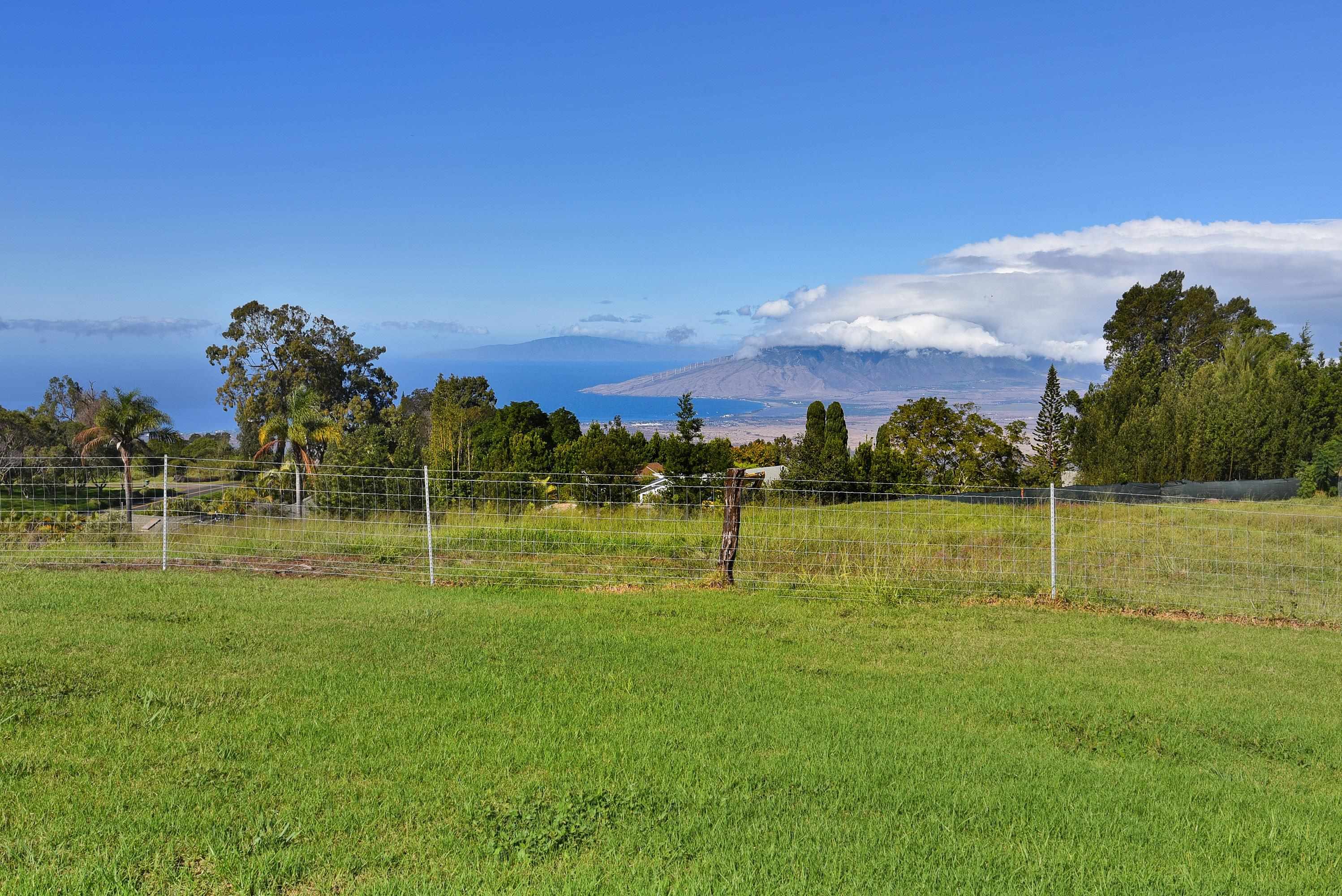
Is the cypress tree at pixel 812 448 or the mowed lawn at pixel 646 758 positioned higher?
the cypress tree at pixel 812 448

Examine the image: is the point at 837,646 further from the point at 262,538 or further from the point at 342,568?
the point at 262,538

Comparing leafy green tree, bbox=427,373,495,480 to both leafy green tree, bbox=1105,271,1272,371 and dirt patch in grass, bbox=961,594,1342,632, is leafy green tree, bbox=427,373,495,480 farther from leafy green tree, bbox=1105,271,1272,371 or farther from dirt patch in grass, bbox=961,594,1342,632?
leafy green tree, bbox=1105,271,1272,371

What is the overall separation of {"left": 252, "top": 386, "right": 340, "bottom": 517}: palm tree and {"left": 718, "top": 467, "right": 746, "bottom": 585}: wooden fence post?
17.2 meters

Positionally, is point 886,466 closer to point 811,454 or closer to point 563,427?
point 811,454

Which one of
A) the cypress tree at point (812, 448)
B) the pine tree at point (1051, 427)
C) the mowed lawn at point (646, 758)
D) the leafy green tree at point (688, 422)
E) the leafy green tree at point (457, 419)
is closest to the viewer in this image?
the mowed lawn at point (646, 758)

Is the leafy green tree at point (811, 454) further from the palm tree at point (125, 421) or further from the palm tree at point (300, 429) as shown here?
the palm tree at point (125, 421)

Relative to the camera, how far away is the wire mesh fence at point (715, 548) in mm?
10266

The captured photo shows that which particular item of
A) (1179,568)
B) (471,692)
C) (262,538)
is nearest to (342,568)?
(262,538)

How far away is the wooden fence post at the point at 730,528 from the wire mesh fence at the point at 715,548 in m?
0.04

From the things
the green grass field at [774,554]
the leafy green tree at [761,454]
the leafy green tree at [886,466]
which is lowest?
the green grass field at [774,554]

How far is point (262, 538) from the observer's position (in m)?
12.1

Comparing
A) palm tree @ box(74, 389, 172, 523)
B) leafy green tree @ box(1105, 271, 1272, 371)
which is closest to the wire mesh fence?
palm tree @ box(74, 389, 172, 523)

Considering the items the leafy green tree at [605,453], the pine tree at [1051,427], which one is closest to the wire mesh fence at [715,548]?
the leafy green tree at [605,453]

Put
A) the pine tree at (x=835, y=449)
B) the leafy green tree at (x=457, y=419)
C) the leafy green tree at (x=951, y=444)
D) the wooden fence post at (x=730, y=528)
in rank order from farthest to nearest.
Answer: the leafy green tree at (x=951, y=444)
the pine tree at (x=835, y=449)
the leafy green tree at (x=457, y=419)
the wooden fence post at (x=730, y=528)
